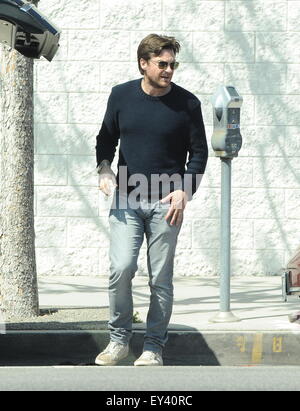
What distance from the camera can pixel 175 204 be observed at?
23.6ft

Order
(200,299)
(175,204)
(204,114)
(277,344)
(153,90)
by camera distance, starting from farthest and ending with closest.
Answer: (204,114) < (200,299) < (277,344) < (153,90) < (175,204)

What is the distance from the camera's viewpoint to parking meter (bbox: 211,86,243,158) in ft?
27.6

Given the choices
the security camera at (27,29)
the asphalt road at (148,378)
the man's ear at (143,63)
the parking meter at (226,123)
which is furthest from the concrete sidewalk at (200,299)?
the security camera at (27,29)

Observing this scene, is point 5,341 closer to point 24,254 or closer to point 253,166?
point 24,254

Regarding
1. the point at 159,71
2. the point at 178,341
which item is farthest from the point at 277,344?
the point at 159,71

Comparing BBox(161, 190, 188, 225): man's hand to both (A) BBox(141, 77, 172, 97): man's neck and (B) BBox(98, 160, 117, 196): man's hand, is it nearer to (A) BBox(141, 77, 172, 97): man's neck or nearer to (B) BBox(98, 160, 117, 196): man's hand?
(B) BBox(98, 160, 117, 196): man's hand

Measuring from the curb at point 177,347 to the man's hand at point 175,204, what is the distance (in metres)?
0.97

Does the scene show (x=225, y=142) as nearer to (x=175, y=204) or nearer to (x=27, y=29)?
(x=175, y=204)

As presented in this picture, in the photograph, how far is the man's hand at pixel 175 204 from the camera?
719 centimetres

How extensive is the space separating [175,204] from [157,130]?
0.48 metres

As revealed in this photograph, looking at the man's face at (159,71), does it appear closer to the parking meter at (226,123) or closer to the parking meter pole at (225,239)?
the parking meter at (226,123)

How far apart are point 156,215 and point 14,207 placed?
1.75 metres

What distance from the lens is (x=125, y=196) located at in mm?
7293

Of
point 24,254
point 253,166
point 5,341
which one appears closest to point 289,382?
point 5,341
